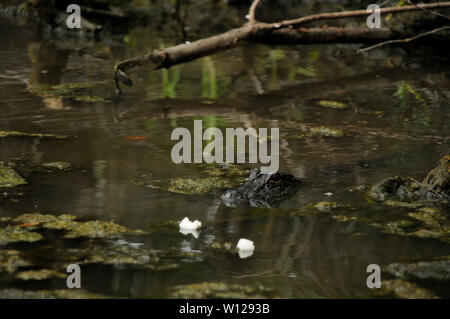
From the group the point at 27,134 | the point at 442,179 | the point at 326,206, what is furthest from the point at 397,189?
the point at 27,134

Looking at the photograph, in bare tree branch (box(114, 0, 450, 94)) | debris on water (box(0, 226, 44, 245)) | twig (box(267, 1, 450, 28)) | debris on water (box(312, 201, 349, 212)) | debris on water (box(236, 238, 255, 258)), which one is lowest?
debris on water (box(236, 238, 255, 258))

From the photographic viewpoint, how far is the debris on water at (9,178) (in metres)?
4.04

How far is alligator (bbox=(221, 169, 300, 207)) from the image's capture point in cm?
391

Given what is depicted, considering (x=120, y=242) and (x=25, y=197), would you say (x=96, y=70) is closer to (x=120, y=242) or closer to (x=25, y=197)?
(x=25, y=197)

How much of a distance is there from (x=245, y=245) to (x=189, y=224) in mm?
350

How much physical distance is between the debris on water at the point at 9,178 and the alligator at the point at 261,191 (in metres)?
1.20

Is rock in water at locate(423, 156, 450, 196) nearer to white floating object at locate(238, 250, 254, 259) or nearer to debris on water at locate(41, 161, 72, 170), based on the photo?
white floating object at locate(238, 250, 254, 259)

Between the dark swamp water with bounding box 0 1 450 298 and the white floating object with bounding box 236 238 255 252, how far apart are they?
1.9 inches

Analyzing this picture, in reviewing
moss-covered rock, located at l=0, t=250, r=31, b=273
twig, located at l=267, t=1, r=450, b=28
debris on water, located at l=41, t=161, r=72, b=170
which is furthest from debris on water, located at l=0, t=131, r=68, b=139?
twig, located at l=267, t=1, r=450, b=28

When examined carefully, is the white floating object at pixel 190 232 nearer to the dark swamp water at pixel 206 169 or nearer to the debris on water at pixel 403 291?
the dark swamp water at pixel 206 169

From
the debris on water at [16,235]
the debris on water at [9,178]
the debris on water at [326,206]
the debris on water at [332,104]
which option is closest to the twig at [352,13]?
the debris on water at [332,104]

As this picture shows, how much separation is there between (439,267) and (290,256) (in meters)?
0.66

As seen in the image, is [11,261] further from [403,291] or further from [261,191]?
[403,291]

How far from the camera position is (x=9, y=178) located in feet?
13.5
